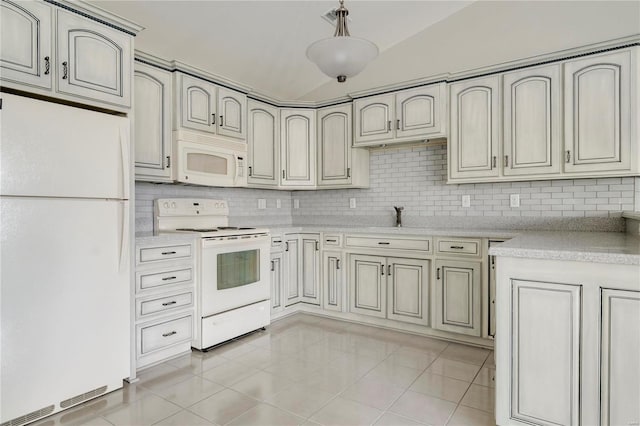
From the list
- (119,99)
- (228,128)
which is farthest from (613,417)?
(228,128)

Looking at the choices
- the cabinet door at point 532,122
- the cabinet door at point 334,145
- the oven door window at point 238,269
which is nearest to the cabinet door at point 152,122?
the oven door window at point 238,269

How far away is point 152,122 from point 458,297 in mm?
2888

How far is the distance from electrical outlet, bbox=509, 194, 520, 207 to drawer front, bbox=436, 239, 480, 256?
2.16 ft

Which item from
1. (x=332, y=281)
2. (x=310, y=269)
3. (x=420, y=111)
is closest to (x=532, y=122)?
(x=420, y=111)

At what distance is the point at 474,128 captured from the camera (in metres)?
3.37

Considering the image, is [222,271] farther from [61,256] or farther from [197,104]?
[197,104]

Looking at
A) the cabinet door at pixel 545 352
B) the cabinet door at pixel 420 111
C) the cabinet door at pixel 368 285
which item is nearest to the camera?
the cabinet door at pixel 545 352

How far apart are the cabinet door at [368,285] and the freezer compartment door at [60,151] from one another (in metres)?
2.18

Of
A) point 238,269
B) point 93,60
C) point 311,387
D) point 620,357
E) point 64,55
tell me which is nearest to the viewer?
point 620,357

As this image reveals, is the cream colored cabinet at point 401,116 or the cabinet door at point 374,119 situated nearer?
the cream colored cabinet at point 401,116

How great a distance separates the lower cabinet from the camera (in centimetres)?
340

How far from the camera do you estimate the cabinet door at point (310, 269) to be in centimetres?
403

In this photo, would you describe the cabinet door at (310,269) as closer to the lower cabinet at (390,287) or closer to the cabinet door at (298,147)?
the lower cabinet at (390,287)

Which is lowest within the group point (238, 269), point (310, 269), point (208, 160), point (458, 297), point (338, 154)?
point (458, 297)
